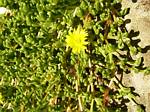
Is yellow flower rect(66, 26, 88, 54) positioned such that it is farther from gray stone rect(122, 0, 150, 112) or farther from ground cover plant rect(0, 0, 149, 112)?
gray stone rect(122, 0, 150, 112)

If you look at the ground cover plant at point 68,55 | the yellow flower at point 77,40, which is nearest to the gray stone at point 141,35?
the ground cover plant at point 68,55

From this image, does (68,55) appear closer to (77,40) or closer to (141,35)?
(77,40)

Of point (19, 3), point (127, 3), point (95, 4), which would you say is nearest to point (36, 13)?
point (19, 3)

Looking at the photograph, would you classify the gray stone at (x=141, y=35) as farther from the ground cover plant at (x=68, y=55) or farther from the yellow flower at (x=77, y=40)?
the yellow flower at (x=77, y=40)

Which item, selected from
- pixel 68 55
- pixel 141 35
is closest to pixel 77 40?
pixel 68 55

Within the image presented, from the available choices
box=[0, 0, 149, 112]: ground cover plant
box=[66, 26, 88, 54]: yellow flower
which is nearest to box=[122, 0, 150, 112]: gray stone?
box=[0, 0, 149, 112]: ground cover plant
